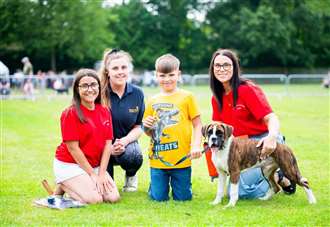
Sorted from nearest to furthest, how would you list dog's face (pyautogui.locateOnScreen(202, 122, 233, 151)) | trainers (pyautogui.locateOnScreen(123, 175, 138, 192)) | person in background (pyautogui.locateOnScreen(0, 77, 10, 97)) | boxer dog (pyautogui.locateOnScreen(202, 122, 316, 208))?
dog's face (pyautogui.locateOnScreen(202, 122, 233, 151)), boxer dog (pyautogui.locateOnScreen(202, 122, 316, 208)), trainers (pyautogui.locateOnScreen(123, 175, 138, 192)), person in background (pyautogui.locateOnScreen(0, 77, 10, 97))

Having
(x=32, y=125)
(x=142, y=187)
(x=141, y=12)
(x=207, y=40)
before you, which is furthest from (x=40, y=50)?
(x=142, y=187)

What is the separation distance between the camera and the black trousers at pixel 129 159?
754 cm

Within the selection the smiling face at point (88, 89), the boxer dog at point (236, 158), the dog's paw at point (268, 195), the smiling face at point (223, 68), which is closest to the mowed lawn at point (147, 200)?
the dog's paw at point (268, 195)

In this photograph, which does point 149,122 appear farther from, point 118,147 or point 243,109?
point 243,109

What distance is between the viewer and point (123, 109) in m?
7.60

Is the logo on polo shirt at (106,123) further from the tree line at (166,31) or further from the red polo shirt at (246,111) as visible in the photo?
the tree line at (166,31)

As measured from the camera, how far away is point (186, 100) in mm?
6934

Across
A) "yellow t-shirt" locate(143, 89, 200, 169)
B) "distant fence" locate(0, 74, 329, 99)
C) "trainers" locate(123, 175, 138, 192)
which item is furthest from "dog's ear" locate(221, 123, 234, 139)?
"distant fence" locate(0, 74, 329, 99)

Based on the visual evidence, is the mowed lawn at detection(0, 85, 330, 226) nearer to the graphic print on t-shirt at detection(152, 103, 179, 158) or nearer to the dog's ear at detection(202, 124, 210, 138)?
the graphic print on t-shirt at detection(152, 103, 179, 158)

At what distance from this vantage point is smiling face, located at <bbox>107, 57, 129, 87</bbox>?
7.39 m

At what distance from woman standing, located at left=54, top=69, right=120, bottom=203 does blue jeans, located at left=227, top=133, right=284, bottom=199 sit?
164 centimetres

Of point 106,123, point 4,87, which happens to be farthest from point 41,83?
point 106,123

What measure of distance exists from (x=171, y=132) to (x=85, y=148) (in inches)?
42.6

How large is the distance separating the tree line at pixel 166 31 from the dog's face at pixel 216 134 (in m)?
46.5
